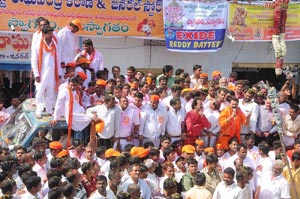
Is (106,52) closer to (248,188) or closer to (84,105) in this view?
(84,105)

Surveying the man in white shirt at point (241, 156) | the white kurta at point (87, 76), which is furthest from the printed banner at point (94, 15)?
the man in white shirt at point (241, 156)

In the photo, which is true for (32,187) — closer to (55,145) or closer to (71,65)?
(55,145)

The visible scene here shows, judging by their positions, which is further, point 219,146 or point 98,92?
point 98,92

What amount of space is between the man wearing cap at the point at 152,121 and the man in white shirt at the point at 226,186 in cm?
175

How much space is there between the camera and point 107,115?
8352 mm

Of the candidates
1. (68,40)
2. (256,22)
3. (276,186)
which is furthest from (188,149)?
(256,22)

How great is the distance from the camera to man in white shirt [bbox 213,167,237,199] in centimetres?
711

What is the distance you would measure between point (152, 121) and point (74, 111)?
47.3 inches

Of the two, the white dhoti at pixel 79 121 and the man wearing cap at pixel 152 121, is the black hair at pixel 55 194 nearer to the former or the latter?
the white dhoti at pixel 79 121

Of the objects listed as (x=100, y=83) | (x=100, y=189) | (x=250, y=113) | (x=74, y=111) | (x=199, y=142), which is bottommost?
(x=100, y=189)

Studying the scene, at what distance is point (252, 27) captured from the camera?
45.2 feet

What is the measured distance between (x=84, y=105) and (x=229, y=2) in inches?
231

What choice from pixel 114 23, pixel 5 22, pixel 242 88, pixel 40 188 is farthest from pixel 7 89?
pixel 40 188

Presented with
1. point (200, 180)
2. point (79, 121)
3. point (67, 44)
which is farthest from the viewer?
point (67, 44)
